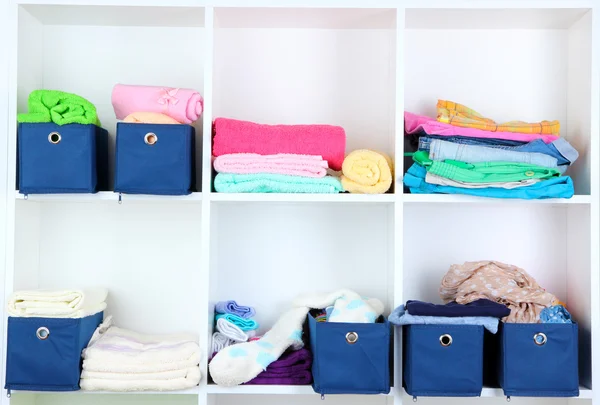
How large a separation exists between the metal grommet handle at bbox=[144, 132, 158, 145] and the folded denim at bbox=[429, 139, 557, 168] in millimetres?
796

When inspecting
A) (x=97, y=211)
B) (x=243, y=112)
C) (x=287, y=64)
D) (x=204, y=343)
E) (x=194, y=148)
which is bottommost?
(x=204, y=343)

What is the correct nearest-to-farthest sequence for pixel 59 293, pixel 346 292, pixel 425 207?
pixel 59 293
pixel 346 292
pixel 425 207

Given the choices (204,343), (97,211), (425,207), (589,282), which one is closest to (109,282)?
(97,211)

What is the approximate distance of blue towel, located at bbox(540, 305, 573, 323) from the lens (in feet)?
6.31

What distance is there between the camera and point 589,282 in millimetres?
1948

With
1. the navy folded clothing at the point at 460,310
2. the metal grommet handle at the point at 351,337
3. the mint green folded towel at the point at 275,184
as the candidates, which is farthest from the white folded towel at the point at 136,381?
the navy folded clothing at the point at 460,310

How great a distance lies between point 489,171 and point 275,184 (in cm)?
61

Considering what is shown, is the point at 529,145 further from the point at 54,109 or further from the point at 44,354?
the point at 44,354

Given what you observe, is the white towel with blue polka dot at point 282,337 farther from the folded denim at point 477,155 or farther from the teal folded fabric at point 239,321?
the folded denim at point 477,155

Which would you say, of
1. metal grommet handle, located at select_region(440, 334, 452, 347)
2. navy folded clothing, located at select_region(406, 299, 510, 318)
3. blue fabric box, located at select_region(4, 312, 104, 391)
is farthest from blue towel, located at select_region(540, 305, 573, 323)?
blue fabric box, located at select_region(4, 312, 104, 391)

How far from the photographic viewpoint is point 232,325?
2.02 m

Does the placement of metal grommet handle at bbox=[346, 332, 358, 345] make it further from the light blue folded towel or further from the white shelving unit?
the white shelving unit

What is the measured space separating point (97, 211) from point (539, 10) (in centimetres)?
153

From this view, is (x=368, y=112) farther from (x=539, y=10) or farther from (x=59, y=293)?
(x=59, y=293)
